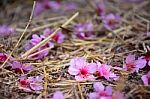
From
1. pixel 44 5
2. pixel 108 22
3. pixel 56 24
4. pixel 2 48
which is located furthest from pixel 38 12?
pixel 2 48

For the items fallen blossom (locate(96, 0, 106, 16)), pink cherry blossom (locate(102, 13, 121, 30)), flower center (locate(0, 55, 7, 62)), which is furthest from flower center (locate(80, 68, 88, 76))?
fallen blossom (locate(96, 0, 106, 16))

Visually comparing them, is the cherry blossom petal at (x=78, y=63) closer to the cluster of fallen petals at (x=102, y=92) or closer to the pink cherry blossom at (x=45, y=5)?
the cluster of fallen petals at (x=102, y=92)

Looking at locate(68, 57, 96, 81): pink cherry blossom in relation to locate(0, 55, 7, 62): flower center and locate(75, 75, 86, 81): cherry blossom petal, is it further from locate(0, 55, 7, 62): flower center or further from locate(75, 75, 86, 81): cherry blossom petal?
locate(0, 55, 7, 62): flower center

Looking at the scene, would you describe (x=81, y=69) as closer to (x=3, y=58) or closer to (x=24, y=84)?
(x=24, y=84)

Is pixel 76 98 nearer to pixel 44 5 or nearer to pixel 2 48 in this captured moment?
pixel 2 48

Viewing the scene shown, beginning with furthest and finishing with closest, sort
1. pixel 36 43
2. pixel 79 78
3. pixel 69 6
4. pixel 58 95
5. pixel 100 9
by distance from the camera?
pixel 69 6, pixel 100 9, pixel 36 43, pixel 79 78, pixel 58 95

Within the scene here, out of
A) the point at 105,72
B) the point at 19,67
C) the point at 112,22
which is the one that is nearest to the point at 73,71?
the point at 105,72

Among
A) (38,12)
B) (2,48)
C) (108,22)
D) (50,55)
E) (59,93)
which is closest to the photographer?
(59,93)
